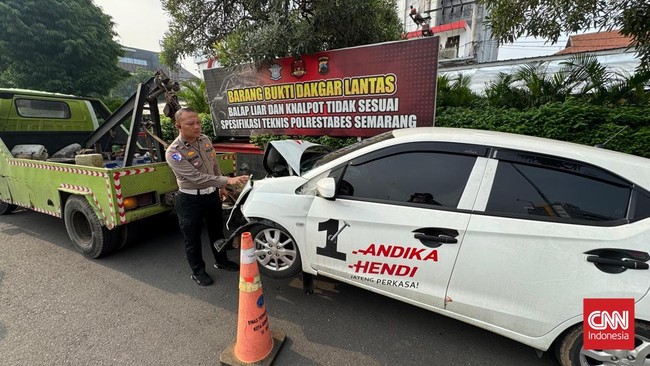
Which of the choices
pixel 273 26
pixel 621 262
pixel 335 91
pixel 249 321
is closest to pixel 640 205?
pixel 621 262

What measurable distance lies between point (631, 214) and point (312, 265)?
6.92ft

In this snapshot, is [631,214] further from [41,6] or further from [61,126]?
[41,6]

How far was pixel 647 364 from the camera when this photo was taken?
172cm

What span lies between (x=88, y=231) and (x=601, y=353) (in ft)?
16.5

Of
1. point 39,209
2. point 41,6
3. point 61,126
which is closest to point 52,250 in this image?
point 39,209

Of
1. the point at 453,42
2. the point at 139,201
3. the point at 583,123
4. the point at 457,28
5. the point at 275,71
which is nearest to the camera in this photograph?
the point at 139,201

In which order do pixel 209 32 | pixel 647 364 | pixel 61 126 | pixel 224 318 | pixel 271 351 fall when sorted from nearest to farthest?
pixel 647 364
pixel 271 351
pixel 224 318
pixel 61 126
pixel 209 32

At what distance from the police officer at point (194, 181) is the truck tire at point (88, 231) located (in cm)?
114

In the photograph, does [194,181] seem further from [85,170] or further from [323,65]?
[323,65]

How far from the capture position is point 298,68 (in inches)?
220

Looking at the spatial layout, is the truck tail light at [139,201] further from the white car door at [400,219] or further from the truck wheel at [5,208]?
the truck wheel at [5,208]

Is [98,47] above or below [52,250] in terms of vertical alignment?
above

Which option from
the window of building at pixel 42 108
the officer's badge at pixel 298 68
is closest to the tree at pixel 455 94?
the officer's badge at pixel 298 68

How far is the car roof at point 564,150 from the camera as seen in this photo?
177 centimetres
